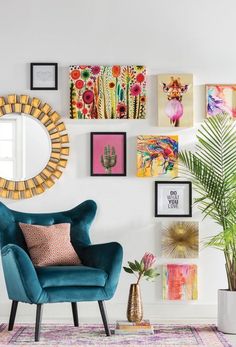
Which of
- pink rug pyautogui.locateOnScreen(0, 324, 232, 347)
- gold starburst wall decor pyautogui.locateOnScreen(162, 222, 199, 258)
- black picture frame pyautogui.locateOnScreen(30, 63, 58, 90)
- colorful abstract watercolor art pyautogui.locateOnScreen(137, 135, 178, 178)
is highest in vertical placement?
black picture frame pyautogui.locateOnScreen(30, 63, 58, 90)

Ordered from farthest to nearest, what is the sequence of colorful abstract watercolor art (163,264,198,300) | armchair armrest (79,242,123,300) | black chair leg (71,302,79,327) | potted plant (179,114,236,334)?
colorful abstract watercolor art (163,264,198,300), black chair leg (71,302,79,327), potted plant (179,114,236,334), armchair armrest (79,242,123,300)

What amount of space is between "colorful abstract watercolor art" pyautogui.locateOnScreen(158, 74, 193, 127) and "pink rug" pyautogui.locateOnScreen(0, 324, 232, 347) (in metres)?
1.65

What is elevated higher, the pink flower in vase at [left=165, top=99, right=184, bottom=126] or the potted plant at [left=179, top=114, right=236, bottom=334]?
the pink flower in vase at [left=165, top=99, right=184, bottom=126]

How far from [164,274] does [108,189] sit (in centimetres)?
82

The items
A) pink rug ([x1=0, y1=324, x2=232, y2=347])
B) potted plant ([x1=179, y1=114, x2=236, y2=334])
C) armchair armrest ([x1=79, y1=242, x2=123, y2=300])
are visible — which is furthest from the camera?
potted plant ([x1=179, y1=114, x2=236, y2=334])

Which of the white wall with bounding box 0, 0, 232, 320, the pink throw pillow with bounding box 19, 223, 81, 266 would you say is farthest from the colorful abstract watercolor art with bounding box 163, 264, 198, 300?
the pink throw pillow with bounding box 19, 223, 81, 266

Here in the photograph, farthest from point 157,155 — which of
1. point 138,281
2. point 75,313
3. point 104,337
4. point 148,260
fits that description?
point 104,337

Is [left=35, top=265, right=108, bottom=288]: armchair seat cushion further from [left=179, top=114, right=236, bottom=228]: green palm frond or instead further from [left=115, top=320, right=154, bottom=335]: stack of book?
[left=179, top=114, right=236, bottom=228]: green palm frond

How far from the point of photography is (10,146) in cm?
580

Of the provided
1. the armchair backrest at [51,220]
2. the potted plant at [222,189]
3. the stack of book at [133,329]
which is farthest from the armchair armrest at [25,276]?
the potted plant at [222,189]

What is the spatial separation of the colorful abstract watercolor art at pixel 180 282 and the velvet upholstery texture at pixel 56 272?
2.45ft

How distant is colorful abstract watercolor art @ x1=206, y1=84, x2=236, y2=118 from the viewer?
19.1 feet

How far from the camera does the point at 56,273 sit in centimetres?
477

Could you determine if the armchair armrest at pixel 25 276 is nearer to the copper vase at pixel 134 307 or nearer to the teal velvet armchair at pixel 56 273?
the teal velvet armchair at pixel 56 273
